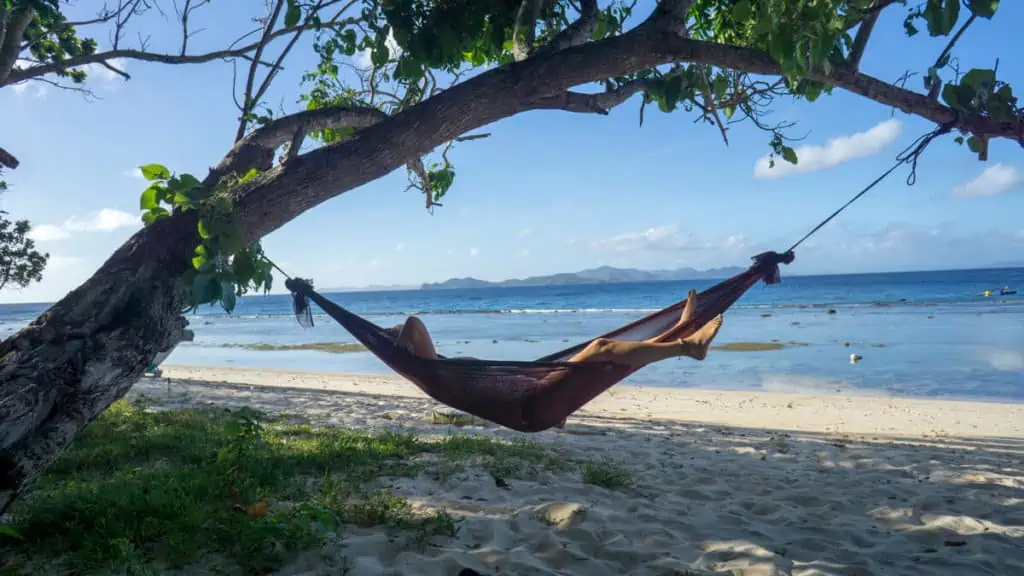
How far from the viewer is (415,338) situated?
2619 millimetres

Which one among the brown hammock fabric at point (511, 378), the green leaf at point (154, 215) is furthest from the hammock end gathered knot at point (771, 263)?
Answer: the green leaf at point (154, 215)

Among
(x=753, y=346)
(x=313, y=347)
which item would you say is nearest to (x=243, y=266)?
(x=753, y=346)

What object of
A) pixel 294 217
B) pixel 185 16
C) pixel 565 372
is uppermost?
pixel 185 16

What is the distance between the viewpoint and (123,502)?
71.0 inches

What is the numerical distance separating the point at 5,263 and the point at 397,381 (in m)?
4.12

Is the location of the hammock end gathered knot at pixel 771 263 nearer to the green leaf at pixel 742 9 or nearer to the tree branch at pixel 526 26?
the green leaf at pixel 742 9

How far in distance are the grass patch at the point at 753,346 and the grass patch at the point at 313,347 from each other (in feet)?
22.1

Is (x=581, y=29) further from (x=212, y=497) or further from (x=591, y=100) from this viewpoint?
(x=212, y=497)

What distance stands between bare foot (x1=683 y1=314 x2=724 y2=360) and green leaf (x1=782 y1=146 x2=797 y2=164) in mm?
673

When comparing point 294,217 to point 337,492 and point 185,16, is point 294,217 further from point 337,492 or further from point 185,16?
point 185,16

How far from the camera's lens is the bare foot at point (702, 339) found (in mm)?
2057

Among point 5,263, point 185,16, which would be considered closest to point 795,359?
point 185,16

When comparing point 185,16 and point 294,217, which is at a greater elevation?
point 185,16

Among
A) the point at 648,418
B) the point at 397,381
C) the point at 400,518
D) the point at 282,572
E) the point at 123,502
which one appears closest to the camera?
the point at 282,572
